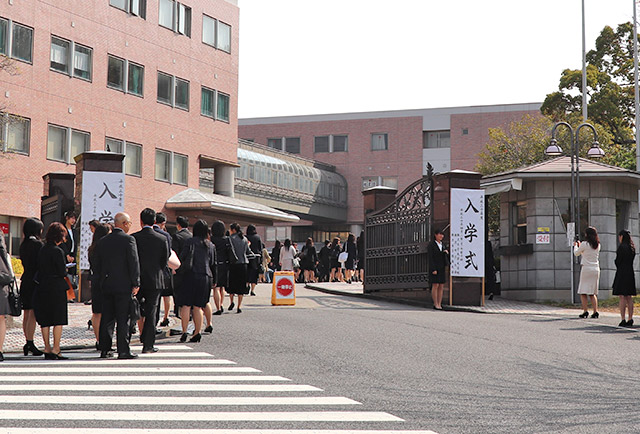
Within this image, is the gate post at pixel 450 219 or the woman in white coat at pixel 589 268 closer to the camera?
the woman in white coat at pixel 589 268

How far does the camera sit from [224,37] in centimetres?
4631

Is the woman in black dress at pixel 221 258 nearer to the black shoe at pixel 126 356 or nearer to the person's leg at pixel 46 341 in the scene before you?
the person's leg at pixel 46 341

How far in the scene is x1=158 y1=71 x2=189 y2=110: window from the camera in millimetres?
42250

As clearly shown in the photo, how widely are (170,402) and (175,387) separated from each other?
943 mm

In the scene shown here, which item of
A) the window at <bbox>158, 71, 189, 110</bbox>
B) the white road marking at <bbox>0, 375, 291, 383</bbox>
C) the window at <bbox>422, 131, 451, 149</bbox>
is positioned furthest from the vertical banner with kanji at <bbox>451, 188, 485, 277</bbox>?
the window at <bbox>422, 131, 451, 149</bbox>

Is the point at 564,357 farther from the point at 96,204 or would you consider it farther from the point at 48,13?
the point at 48,13

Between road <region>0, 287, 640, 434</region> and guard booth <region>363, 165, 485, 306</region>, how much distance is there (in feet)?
24.5

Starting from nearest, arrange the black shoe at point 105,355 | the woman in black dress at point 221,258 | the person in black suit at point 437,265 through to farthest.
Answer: the black shoe at point 105,355 → the woman in black dress at point 221,258 → the person in black suit at point 437,265

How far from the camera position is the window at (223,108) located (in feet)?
151

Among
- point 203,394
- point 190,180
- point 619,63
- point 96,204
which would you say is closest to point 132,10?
point 190,180

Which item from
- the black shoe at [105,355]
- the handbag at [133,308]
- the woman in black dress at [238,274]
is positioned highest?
the woman in black dress at [238,274]

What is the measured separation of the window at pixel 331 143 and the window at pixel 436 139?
6343 millimetres

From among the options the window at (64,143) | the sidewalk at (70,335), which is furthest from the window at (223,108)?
the sidewalk at (70,335)

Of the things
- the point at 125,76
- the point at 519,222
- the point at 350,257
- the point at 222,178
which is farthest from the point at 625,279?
the point at 222,178
